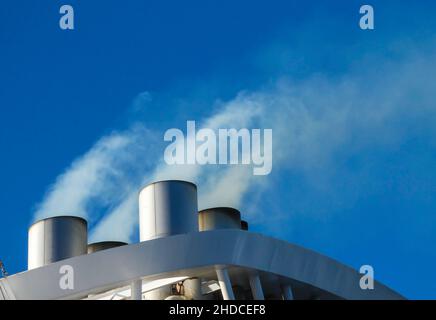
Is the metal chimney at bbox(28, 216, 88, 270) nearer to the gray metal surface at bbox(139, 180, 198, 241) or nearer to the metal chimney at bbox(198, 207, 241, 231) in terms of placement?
the gray metal surface at bbox(139, 180, 198, 241)

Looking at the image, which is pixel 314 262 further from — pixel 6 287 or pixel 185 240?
pixel 6 287

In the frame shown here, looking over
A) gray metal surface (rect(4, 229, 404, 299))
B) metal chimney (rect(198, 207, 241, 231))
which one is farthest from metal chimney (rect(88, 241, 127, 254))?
gray metal surface (rect(4, 229, 404, 299))

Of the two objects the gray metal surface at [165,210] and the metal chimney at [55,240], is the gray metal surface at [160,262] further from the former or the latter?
the metal chimney at [55,240]

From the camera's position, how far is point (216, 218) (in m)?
29.7

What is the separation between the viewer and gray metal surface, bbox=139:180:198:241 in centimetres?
2689

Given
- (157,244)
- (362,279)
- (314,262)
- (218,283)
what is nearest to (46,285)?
(157,244)

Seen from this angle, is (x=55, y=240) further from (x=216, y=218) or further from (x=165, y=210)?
(x=216, y=218)

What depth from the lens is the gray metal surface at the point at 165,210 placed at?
88.2ft

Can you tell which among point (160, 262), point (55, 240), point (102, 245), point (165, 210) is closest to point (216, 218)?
point (165, 210)

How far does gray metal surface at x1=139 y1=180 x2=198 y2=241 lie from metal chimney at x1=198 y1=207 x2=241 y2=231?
2180 mm

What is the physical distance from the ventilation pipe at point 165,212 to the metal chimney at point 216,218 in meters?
2.15

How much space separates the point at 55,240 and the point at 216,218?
14.7 ft

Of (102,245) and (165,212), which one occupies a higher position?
(102,245)
